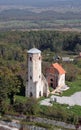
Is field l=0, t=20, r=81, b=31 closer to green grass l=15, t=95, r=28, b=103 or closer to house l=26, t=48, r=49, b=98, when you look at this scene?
house l=26, t=48, r=49, b=98

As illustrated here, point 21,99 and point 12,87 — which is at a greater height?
point 12,87

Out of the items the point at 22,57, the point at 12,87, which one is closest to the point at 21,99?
the point at 12,87

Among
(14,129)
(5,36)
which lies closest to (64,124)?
(14,129)

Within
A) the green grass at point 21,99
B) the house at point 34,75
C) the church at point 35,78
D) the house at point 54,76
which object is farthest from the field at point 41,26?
the green grass at point 21,99

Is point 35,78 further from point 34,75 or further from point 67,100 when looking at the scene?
point 67,100

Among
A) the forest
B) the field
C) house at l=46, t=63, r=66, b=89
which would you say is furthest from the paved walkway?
the field

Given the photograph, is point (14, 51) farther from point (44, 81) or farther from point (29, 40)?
point (44, 81)
